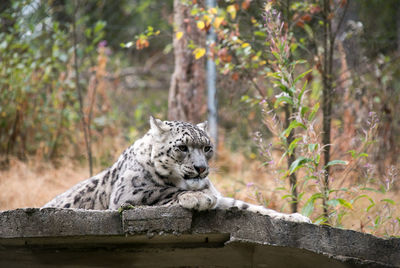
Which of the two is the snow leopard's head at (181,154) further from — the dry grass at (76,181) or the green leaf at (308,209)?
the dry grass at (76,181)

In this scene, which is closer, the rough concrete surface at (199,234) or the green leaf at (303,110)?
the rough concrete surface at (199,234)

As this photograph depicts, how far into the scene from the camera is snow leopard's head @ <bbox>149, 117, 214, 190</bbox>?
178 inches

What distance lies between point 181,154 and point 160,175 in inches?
11.1

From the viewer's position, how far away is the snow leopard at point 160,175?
4450 mm

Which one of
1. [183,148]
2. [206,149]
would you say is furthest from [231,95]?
[183,148]

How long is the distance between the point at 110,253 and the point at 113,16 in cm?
1199

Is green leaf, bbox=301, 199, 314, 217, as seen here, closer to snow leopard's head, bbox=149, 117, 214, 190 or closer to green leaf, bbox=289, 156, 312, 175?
green leaf, bbox=289, 156, 312, 175

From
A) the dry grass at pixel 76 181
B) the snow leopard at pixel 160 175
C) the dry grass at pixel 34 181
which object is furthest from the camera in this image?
the dry grass at pixel 34 181

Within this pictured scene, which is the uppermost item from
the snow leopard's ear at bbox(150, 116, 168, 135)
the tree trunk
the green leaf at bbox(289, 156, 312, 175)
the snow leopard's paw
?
the tree trunk

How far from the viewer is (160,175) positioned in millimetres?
4691

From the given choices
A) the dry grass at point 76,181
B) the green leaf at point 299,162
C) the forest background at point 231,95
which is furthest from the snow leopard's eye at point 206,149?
the dry grass at point 76,181

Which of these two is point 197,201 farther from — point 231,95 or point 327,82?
point 231,95

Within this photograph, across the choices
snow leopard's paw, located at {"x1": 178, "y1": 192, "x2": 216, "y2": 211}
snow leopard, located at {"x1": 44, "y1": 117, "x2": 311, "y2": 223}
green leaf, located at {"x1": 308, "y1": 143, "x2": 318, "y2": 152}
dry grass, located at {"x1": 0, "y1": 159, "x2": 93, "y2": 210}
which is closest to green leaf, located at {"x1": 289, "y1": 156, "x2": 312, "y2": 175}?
green leaf, located at {"x1": 308, "y1": 143, "x2": 318, "y2": 152}

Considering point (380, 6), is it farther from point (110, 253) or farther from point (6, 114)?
point (110, 253)
